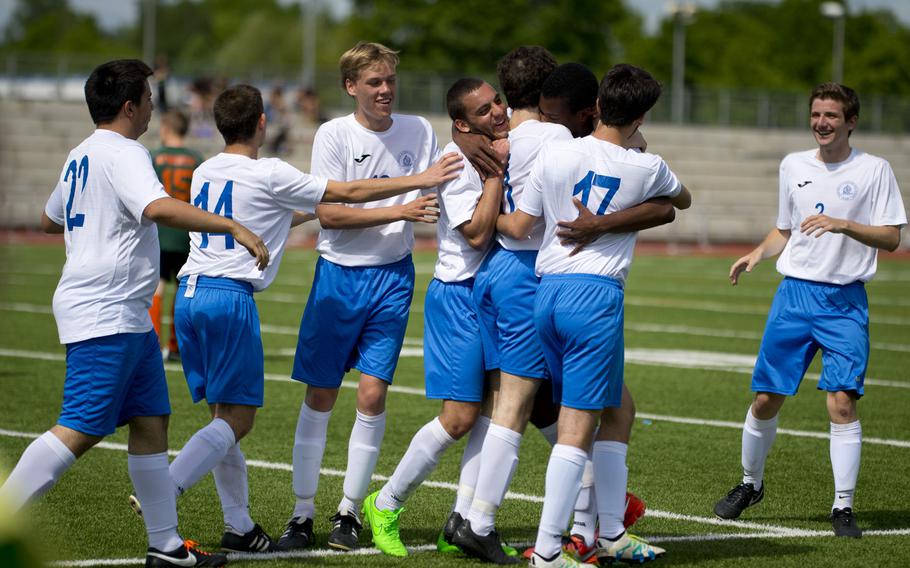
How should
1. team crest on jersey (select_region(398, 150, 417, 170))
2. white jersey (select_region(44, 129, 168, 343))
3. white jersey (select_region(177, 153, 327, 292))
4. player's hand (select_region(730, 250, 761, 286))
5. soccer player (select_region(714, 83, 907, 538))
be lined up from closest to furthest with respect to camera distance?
white jersey (select_region(44, 129, 168, 343)) < white jersey (select_region(177, 153, 327, 292)) < team crest on jersey (select_region(398, 150, 417, 170)) < soccer player (select_region(714, 83, 907, 538)) < player's hand (select_region(730, 250, 761, 286))

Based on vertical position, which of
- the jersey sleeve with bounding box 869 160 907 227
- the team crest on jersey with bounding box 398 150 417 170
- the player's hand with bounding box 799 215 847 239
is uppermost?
the team crest on jersey with bounding box 398 150 417 170

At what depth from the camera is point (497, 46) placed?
6531cm

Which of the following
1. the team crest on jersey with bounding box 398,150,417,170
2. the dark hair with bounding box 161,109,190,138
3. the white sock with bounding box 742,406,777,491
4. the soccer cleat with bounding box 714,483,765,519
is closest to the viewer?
the team crest on jersey with bounding box 398,150,417,170

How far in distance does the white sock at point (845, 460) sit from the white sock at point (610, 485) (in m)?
1.39

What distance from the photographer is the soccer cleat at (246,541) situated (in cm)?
529

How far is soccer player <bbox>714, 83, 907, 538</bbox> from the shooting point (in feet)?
19.9

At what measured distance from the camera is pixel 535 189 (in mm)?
5023

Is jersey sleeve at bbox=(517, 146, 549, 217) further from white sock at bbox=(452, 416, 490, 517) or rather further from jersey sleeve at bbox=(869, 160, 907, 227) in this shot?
jersey sleeve at bbox=(869, 160, 907, 227)


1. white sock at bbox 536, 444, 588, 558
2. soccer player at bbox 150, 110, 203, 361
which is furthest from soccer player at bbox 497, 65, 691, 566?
soccer player at bbox 150, 110, 203, 361

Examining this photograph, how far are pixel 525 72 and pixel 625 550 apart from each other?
2126 millimetres

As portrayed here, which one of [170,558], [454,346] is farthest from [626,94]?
[170,558]

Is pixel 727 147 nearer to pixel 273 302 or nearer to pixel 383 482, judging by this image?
pixel 273 302

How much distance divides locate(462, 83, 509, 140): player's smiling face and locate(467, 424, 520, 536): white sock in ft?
4.22

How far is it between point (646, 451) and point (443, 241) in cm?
309
